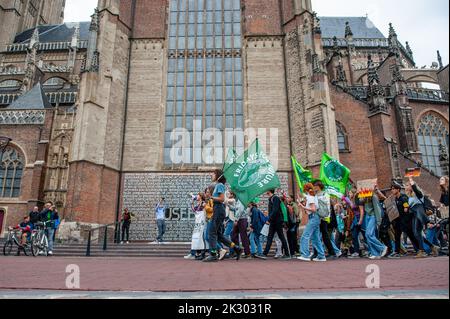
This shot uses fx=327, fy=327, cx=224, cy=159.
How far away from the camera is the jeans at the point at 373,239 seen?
23.1 ft

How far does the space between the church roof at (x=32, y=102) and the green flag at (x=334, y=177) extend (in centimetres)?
2005

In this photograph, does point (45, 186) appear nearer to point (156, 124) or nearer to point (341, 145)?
point (156, 124)

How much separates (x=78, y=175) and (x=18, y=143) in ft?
32.4

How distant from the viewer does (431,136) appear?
934 inches

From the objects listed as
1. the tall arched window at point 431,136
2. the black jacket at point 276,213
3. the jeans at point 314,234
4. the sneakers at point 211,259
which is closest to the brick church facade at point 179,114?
the tall arched window at point 431,136

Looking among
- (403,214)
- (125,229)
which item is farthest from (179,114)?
(403,214)

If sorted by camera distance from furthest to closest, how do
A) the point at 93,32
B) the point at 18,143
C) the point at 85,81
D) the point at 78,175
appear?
1. the point at 18,143
2. the point at 93,32
3. the point at 85,81
4. the point at 78,175

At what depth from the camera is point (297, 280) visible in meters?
3.52

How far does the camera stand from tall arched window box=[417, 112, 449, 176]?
77.2 feet

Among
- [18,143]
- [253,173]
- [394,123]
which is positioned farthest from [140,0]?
[394,123]

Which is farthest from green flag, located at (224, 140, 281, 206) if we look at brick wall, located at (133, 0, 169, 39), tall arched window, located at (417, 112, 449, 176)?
tall arched window, located at (417, 112, 449, 176)

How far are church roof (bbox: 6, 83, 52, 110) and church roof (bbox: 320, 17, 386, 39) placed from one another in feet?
97.1

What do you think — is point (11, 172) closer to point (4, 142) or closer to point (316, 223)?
point (4, 142)

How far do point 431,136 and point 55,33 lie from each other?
42.3 metres
